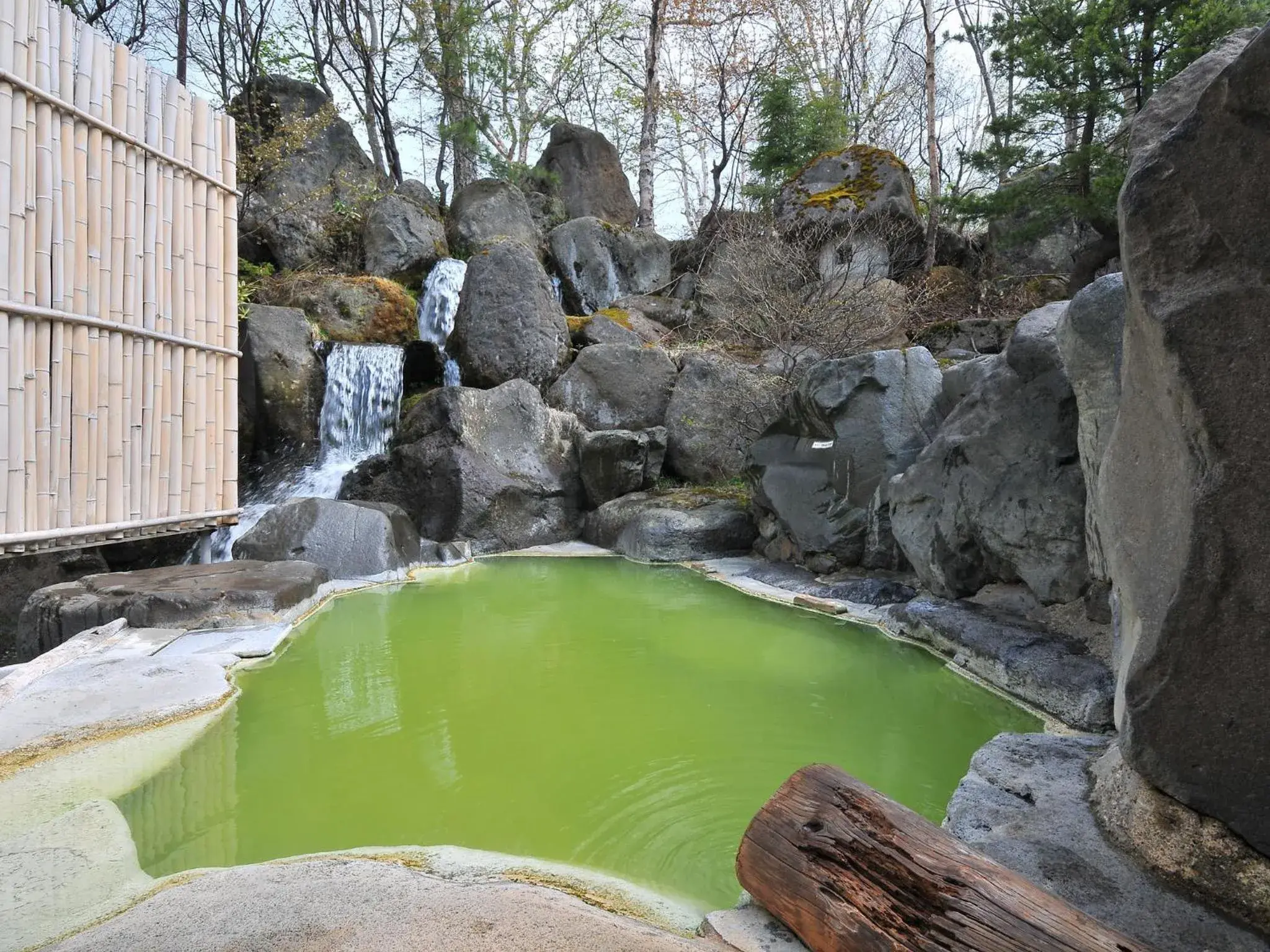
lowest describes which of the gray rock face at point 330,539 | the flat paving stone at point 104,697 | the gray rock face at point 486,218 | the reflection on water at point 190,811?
the reflection on water at point 190,811

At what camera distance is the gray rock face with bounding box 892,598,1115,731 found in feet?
12.0

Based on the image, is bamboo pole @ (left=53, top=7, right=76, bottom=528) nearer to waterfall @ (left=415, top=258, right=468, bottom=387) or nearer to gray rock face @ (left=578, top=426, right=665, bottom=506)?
gray rock face @ (left=578, top=426, right=665, bottom=506)

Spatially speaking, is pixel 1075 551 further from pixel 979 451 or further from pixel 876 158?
pixel 876 158

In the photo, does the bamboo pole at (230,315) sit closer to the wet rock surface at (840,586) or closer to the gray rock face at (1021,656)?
the wet rock surface at (840,586)

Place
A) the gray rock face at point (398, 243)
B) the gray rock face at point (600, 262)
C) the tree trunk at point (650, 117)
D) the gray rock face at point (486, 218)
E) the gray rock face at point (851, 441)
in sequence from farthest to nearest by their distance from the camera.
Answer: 1. the tree trunk at point (650, 117)
2. the gray rock face at point (600, 262)
3. the gray rock face at point (486, 218)
4. the gray rock face at point (398, 243)
5. the gray rock face at point (851, 441)

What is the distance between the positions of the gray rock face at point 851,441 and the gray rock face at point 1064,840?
4.04 metres

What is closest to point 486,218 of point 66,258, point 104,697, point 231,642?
point 66,258

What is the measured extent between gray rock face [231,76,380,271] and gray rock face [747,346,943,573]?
925cm

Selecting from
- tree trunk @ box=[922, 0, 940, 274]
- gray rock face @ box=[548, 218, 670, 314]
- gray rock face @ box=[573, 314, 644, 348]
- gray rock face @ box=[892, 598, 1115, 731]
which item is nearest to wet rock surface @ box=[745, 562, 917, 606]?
gray rock face @ box=[892, 598, 1115, 731]

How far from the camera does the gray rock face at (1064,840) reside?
180 cm

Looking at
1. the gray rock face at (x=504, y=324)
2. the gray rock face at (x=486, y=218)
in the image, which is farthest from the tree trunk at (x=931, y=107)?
the gray rock face at (x=486, y=218)

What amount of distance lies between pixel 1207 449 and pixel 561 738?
2652 mm

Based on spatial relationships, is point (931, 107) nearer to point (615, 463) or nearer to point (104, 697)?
point (615, 463)

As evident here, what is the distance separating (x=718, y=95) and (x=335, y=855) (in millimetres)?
19261
